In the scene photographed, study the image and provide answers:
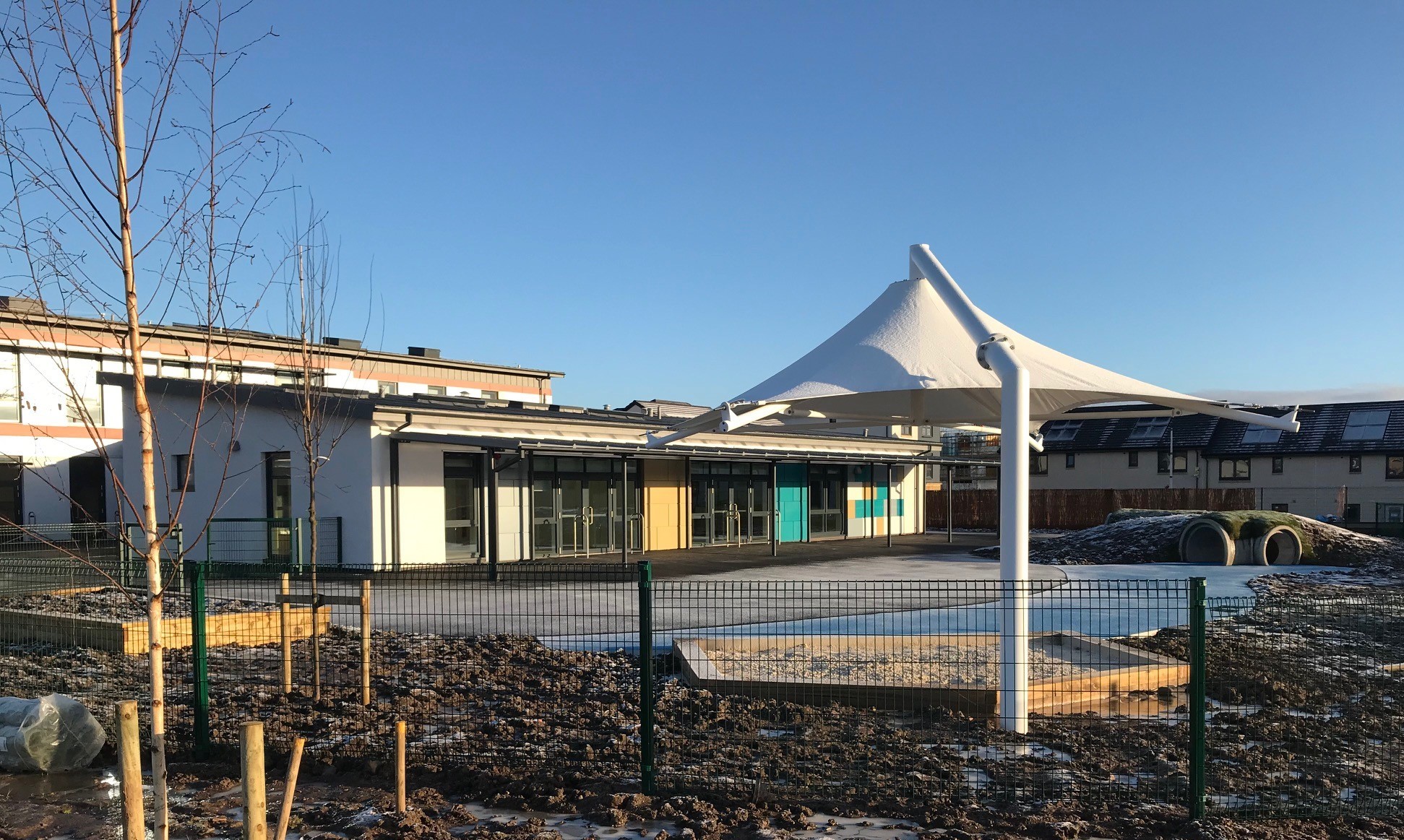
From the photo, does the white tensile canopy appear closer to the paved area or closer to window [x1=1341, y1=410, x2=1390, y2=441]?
the paved area

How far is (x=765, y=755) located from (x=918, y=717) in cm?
149

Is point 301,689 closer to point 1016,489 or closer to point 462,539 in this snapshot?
point 1016,489

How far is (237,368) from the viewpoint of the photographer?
4.73 m

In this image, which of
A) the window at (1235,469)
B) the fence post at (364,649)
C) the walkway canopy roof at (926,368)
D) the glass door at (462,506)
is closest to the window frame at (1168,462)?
the window at (1235,469)

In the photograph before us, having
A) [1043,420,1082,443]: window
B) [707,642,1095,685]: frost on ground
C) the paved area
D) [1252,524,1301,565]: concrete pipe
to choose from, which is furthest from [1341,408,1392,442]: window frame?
[707,642,1095,685]: frost on ground

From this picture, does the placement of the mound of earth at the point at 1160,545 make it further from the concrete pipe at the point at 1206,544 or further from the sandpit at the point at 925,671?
the sandpit at the point at 925,671

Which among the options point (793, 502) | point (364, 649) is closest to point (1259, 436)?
point (793, 502)

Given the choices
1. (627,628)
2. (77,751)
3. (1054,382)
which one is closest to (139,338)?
(77,751)

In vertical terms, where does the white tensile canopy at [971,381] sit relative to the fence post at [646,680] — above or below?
above

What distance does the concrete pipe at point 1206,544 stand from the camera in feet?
80.1

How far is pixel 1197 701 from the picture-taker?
18.3 feet

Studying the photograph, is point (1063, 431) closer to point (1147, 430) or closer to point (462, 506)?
point (1147, 430)

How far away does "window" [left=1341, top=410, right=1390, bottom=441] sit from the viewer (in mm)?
45094

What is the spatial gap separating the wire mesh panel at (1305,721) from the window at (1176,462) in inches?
→ 1613
